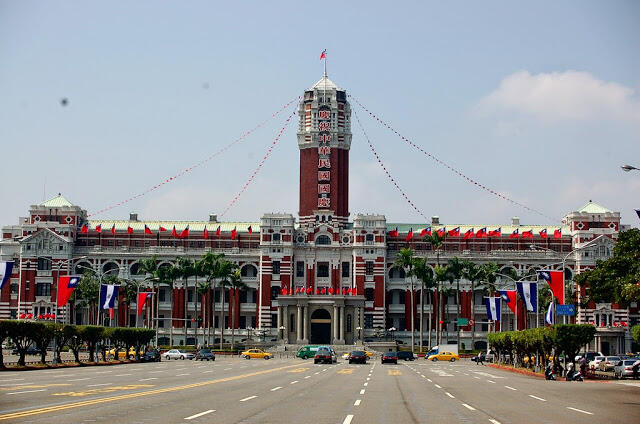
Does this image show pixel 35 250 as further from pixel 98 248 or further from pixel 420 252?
pixel 420 252

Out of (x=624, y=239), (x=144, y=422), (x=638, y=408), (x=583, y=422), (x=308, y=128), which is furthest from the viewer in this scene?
(x=308, y=128)

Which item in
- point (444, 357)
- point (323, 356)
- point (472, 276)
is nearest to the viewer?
point (323, 356)

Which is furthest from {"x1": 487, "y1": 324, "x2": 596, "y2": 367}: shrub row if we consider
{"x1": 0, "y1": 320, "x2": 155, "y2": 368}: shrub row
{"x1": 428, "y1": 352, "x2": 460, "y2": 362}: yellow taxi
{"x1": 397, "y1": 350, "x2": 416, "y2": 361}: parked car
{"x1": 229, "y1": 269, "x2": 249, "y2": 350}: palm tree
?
{"x1": 229, "y1": 269, "x2": 249, "y2": 350}: palm tree

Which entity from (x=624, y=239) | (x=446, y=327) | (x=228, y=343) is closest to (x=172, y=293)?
(x=228, y=343)

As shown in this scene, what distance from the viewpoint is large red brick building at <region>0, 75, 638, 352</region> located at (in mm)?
146250

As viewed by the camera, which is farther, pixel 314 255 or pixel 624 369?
pixel 314 255

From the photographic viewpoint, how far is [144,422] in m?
26.3

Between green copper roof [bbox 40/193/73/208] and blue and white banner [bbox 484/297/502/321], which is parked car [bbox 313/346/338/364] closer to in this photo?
blue and white banner [bbox 484/297/502/321]

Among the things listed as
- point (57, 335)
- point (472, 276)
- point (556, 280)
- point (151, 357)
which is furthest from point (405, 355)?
point (57, 335)

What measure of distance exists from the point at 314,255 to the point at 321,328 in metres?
12.8

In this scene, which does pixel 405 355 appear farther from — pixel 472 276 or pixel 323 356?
pixel 323 356

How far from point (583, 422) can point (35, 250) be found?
131998 mm

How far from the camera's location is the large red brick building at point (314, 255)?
14625cm

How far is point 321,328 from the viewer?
14488 centimetres
